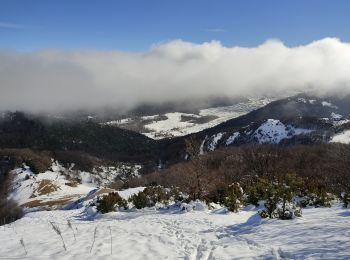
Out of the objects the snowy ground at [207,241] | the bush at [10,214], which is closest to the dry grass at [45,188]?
the bush at [10,214]

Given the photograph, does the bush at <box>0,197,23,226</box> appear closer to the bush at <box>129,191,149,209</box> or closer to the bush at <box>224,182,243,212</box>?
the bush at <box>129,191,149,209</box>

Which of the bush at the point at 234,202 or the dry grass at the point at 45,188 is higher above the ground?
the bush at the point at 234,202

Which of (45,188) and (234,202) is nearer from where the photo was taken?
(234,202)

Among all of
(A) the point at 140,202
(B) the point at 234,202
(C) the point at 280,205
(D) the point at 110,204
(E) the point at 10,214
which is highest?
(C) the point at 280,205

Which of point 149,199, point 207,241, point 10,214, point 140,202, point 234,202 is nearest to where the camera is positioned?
point 207,241

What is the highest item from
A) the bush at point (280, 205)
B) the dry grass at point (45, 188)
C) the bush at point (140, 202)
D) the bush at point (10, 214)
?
the bush at point (280, 205)

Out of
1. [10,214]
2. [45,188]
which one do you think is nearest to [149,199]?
[10,214]

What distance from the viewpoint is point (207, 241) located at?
17516 mm

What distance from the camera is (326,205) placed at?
25594mm

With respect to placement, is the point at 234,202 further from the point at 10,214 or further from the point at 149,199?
the point at 10,214

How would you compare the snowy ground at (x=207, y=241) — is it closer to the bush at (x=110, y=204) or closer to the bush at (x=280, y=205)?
the bush at (x=280, y=205)

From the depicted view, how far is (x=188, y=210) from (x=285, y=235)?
13.4 metres

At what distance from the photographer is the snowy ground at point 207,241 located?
14695mm

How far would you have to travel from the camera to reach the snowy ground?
48.2 feet
